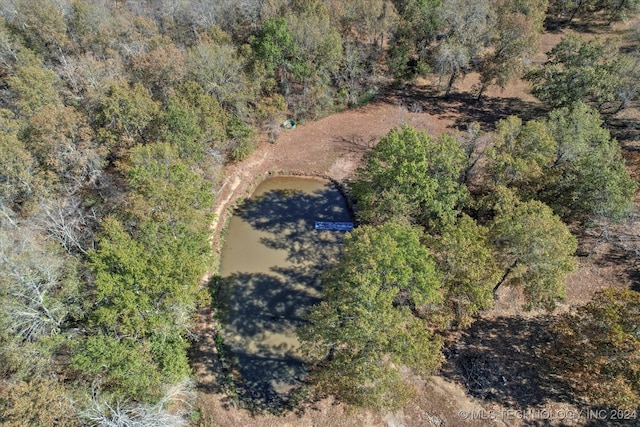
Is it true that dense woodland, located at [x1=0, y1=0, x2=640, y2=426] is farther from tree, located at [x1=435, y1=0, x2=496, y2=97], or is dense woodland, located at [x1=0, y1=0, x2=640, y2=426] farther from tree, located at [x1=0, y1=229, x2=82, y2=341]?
tree, located at [x1=435, y1=0, x2=496, y2=97]

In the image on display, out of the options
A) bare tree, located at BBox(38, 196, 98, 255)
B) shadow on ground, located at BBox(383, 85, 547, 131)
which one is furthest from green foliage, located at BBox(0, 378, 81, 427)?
shadow on ground, located at BBox(383, 85, 547, 131)

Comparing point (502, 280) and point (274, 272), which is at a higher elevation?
point (502, 280)

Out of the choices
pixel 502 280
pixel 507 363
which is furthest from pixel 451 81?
pixel 507 363

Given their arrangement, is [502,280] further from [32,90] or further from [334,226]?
[32,90]

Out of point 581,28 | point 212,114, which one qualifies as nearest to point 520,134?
point 212,114

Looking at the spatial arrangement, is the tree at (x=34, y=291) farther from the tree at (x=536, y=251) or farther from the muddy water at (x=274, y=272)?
the tree at (x=536, y=251)
